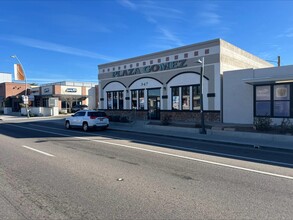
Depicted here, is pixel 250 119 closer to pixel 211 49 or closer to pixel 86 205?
pixel 211 49

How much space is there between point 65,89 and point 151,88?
30465 millimetres

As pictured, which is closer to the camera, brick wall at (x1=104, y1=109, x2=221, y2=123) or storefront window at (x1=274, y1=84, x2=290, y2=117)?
storefront window at (x1=274, y1=84, x2=290, y2=117)

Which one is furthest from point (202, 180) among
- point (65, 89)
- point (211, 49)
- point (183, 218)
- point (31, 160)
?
point (65, 89)

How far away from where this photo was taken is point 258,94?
18.6m

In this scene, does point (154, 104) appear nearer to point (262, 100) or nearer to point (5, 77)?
point (262, 100)

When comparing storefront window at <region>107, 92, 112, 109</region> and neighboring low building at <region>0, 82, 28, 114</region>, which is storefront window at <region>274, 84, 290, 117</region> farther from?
neighboring low building at <region>0, 82, 28, 114</region>

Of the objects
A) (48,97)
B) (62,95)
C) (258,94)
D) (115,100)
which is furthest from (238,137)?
(48,97)

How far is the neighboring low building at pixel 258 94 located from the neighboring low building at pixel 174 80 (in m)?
0.95

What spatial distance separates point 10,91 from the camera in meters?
57.3

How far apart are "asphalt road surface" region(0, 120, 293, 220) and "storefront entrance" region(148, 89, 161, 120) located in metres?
16.0

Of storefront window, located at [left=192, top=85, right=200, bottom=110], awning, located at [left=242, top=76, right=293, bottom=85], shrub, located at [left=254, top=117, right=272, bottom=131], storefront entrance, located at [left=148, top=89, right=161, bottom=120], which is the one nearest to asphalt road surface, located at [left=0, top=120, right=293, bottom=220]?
shrub, located at [left=254, top=117, right=272, bottom=131]

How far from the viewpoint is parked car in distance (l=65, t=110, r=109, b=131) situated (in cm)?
1966

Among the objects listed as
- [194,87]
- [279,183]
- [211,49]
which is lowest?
[279,183]

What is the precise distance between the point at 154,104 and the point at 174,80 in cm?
359
